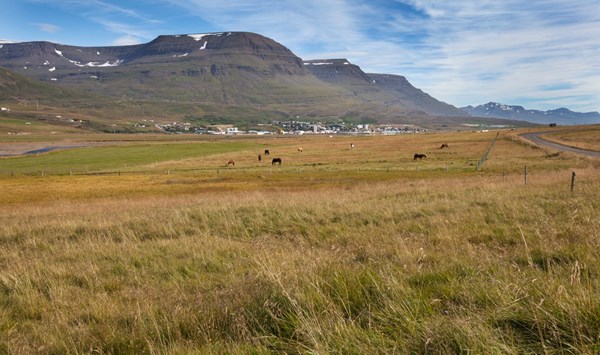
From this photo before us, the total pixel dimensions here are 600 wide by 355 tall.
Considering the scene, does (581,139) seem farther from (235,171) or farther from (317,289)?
(317,289)

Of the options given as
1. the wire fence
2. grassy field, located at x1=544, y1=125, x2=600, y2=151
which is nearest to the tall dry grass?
the wire fence

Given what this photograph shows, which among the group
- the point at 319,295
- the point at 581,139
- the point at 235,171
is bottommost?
the point at 235,171

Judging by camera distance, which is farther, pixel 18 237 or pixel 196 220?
pixel 196 220

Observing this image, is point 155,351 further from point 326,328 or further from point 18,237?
point 18,237

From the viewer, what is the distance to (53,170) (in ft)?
247

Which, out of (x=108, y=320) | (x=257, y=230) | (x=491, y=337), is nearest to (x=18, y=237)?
(x=257, y=230)

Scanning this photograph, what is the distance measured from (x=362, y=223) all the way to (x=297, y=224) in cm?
204

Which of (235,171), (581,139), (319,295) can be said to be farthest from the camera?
(581,139)

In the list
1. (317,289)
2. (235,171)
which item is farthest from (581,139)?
(317,289)

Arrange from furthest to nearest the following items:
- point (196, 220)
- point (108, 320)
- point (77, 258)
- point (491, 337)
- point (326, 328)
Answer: point (196, 220) < point (77, 258) < point (108, 320) < point (326, 328) < point (491, 337)

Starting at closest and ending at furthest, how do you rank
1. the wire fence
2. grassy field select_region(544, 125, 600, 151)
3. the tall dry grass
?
the tall dry grass → the wire fence → grassy field select_region(544, 125, 600, 151)

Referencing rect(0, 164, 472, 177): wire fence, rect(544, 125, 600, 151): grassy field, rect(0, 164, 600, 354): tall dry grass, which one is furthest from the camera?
rect(544, 125, 600, 151): grassy field

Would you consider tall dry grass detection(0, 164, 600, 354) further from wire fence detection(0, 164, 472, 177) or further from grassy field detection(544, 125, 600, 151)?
grassy field detection(544, 125, 600, 151)

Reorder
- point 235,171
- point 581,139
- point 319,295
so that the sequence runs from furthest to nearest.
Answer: point 581,139
point 235,171
point 319,295
